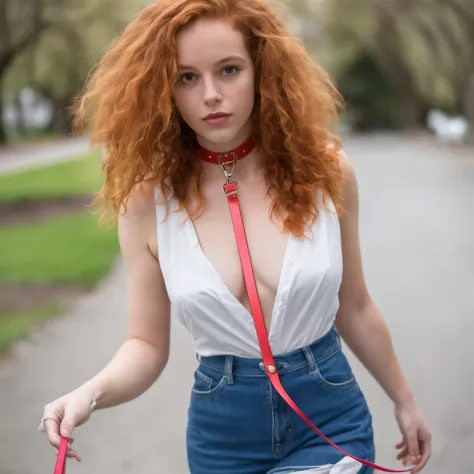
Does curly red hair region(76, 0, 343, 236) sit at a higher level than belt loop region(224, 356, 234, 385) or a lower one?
higher

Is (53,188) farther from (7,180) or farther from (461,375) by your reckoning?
(461,375)

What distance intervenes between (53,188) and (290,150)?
18.9 metres

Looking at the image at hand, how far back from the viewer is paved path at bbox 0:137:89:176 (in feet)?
96.0

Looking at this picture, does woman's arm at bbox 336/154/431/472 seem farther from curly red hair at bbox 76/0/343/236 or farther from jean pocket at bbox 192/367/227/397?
jean pocket at bbox 192/367/227/397

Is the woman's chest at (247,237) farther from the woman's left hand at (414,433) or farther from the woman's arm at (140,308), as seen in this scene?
the woman's left hand at (414,433)

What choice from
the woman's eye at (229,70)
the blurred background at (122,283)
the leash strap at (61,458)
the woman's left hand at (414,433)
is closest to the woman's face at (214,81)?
the woman's eye at (229,70)

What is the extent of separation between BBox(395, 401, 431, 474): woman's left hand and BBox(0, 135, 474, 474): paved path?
196 centimetres

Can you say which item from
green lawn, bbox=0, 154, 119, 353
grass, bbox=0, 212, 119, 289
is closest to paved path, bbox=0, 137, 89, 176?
green lawn, bbox=0, 154, 119, 353

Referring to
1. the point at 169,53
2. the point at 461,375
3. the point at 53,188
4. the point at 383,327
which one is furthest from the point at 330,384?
the point at 53,188

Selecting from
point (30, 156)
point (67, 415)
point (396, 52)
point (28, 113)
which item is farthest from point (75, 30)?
point (28, 113)

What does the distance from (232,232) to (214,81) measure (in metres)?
0.36

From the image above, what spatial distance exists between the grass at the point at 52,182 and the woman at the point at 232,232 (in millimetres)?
14446

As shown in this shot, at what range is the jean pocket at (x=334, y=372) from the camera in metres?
2.20

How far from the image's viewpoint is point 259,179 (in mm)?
2332
